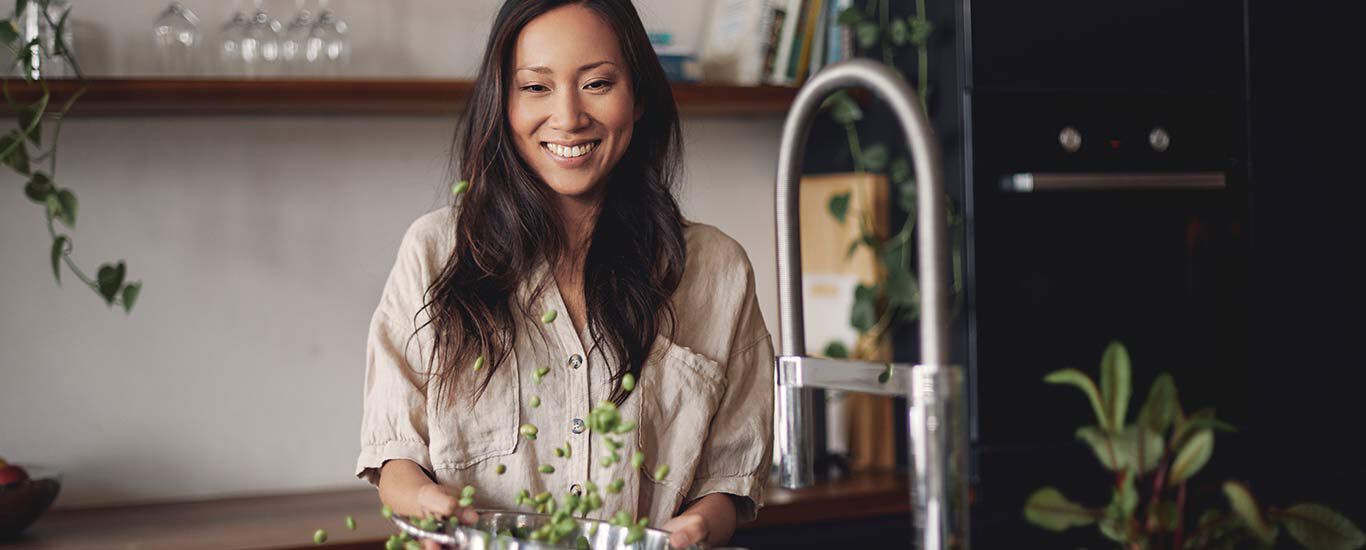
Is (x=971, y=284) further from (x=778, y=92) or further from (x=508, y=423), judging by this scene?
(x=508, y=423)

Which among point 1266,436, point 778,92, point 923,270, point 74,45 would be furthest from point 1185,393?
point 74,45

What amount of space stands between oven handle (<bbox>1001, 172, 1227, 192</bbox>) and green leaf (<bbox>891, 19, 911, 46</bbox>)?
323 mm

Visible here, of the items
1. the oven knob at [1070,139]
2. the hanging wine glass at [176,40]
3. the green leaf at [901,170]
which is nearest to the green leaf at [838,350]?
the green leaf at [901,170]

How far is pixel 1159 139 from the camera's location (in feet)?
7.88

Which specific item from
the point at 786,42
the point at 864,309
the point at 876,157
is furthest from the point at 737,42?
the point at 864,309

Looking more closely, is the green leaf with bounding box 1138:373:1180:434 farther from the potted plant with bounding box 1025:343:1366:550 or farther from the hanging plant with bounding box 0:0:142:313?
the hanging plant with bounding box 0:0:142:313

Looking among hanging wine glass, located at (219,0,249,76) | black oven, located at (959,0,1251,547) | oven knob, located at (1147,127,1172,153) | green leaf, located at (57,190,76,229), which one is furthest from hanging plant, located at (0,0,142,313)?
oven knob, located at (1147,127,1172,153)

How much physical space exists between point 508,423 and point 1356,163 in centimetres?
201

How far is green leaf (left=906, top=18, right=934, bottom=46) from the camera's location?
233 cm

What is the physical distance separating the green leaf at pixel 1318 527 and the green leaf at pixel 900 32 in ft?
5.65

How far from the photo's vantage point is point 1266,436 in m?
2.50

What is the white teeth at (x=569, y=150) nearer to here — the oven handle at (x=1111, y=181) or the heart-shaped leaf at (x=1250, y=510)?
the heart-shaped leaf at (x=1250, y=510)

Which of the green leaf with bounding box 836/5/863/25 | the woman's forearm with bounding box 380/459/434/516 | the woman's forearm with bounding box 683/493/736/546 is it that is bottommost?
the woman's forearm with bounding box 683/493/736/546

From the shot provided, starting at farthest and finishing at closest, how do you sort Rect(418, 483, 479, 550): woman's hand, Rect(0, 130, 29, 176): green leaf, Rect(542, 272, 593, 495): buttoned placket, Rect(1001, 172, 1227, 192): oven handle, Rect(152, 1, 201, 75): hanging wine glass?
1. Rect(1001, 172, 1227, 192): oven handle
2. Rect(152, 1, 201, 75): hanging wine glass
3. Rect(0, 130, 29, 176): green leaf
4. Rect(542, 272, 593, 495): buttoned placket
5. Rect(418, 483, 479, 550): woman's hand
